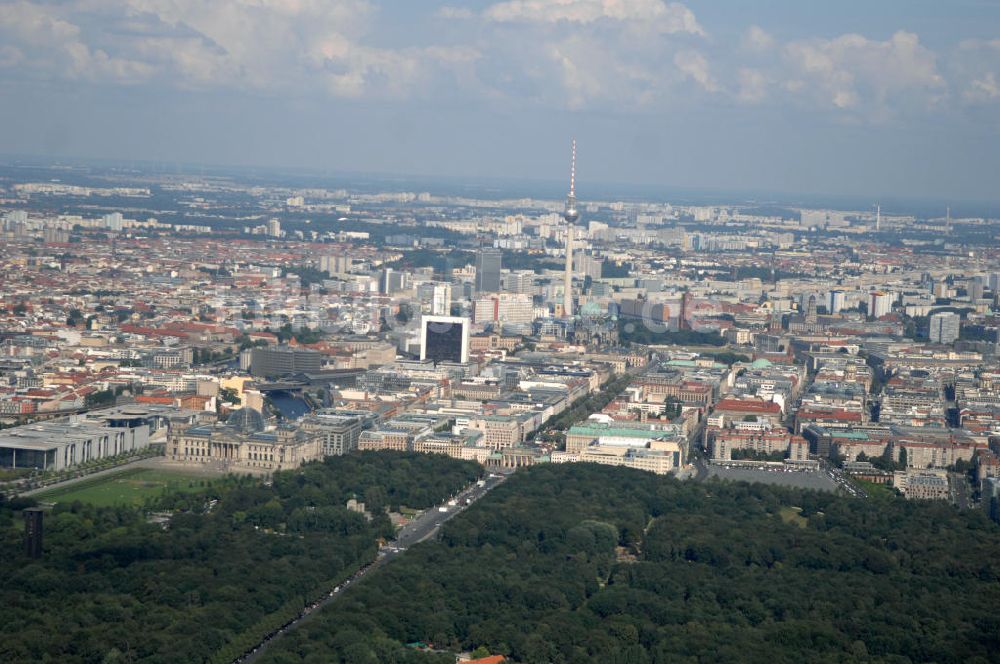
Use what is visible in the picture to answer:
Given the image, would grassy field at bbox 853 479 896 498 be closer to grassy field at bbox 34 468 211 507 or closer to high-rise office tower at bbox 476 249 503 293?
grassy field at bbox 34 468 211 507

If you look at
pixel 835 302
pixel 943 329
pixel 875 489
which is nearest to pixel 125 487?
pixel 875 489

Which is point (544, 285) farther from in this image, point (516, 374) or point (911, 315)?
point (516, 374)

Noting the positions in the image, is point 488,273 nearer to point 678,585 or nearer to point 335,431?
point 335,431

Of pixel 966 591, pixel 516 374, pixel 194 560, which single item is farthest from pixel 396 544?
pixel 516 374

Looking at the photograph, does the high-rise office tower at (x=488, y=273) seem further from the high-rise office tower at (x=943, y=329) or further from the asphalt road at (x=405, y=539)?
the asphalt road at (x=405, y=539)

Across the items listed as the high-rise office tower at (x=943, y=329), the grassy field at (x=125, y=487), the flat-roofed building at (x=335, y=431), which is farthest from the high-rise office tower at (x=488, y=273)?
the grassy field at (x=125, y=487)

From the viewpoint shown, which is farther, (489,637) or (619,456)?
(619,456)

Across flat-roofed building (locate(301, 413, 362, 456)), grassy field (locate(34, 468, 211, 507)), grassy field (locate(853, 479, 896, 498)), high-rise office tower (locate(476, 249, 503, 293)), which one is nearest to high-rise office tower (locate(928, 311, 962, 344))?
high-rise office tower (locate(476, 249, 503, 293))
